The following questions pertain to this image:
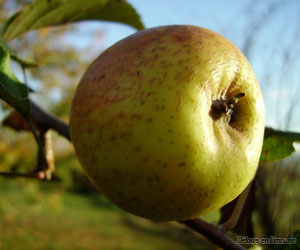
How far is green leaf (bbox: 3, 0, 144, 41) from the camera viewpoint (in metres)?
0.73

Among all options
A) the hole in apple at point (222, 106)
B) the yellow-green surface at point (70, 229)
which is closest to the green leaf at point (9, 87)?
the hole in apple at point (222, 106)

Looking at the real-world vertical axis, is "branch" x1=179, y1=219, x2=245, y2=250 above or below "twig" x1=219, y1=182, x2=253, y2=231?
below

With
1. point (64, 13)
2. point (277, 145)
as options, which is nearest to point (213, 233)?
point (277, 145)

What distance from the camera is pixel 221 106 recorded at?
45cm

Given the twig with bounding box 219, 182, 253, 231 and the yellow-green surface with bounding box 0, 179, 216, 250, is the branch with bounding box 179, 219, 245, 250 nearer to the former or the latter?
the twig with bounding box 219, 182, 253, 231

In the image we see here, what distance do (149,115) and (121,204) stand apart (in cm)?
15

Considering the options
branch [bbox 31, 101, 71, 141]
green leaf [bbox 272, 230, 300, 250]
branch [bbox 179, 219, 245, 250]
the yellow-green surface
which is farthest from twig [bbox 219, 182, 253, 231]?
the yellow-green surface

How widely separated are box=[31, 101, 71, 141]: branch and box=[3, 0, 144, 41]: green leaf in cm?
19

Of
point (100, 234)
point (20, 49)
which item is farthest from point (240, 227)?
point (100, 234)

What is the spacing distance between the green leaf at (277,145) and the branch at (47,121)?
39cm

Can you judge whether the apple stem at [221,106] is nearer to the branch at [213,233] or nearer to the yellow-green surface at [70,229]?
the branch at [213,233]

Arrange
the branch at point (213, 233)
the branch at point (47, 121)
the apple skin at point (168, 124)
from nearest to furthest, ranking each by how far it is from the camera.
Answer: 1. the apple skin at point (168, 124)
2. the branch at point (213, 233)
3. the branch at point (47, 121)

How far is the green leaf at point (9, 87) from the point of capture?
0.54m

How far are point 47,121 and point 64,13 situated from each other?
265 mm
